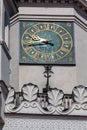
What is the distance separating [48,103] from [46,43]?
11.8 feet

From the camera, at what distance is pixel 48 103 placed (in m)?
14.8

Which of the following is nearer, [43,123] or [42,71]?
[43,123]

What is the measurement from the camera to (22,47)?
18.3 meters

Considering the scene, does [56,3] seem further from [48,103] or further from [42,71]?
[48,103]

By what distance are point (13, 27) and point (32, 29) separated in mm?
480

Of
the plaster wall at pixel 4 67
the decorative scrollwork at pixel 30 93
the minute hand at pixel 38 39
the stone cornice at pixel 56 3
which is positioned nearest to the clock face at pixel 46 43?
the minute hand at pixel 38 39

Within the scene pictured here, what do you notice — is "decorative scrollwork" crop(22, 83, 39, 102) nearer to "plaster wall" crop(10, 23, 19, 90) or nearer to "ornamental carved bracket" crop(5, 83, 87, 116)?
"ornamental carved bracket" crop(5, 83, 87, 116)

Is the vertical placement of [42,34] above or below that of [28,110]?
above

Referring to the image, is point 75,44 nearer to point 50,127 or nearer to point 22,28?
point 22,28

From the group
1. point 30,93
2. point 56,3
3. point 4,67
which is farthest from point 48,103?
point 56,3

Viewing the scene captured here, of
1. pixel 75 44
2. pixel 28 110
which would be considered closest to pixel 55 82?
pixel 75 44

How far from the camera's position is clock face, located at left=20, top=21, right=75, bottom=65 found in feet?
59.7

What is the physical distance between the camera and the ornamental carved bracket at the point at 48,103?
1467cm

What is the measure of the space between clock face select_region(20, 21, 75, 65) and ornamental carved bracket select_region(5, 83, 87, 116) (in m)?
3.35
